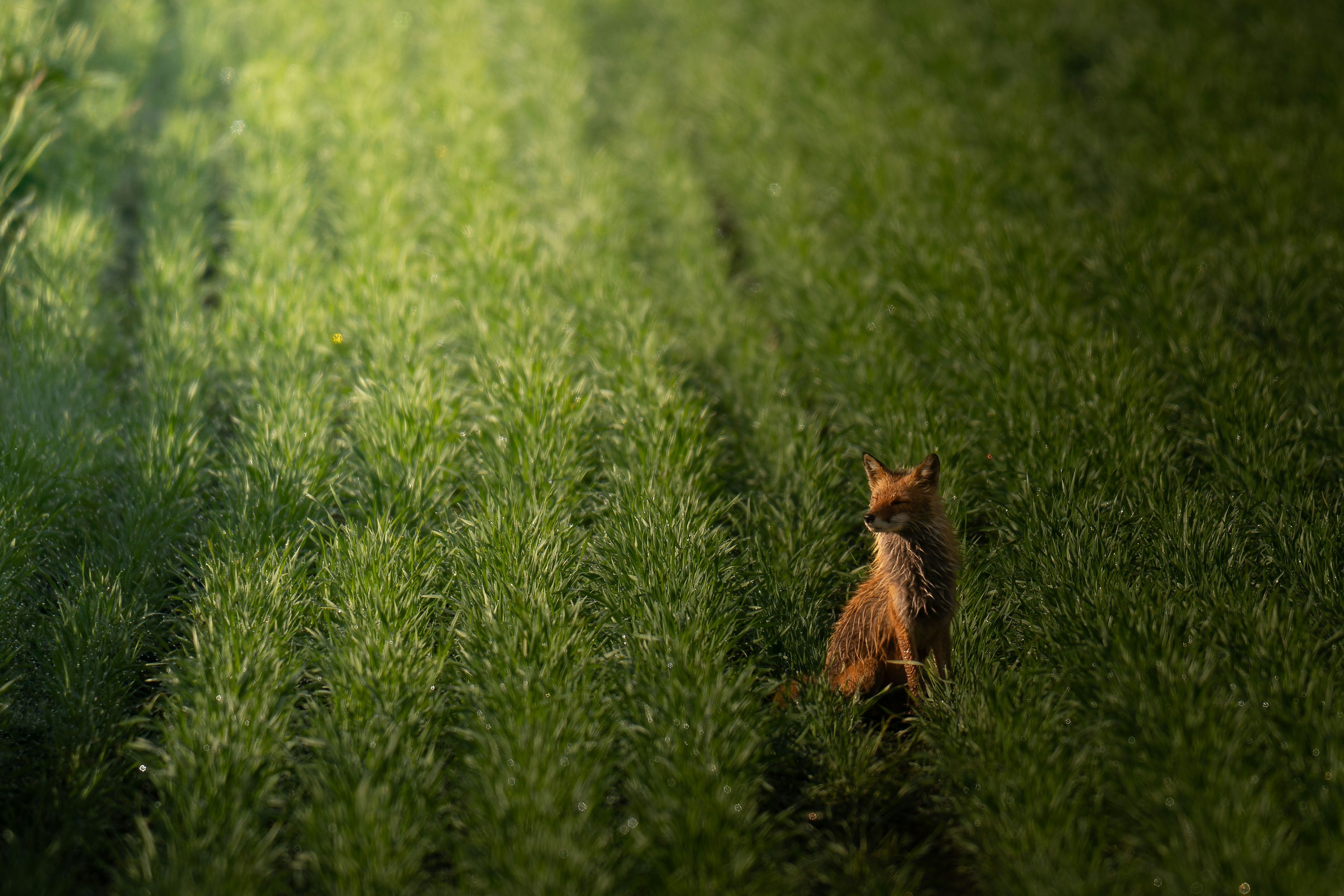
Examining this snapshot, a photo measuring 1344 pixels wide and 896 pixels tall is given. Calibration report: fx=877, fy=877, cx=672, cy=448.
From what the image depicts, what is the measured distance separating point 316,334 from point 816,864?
396 centimetres

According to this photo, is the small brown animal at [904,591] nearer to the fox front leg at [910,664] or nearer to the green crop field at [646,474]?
the fox front leg at [910,664]

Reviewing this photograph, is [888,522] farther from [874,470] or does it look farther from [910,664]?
[910,664]

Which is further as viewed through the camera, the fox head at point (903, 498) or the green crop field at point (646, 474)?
the fox head at point (903, 498)

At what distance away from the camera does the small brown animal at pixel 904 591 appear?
3.09 meters

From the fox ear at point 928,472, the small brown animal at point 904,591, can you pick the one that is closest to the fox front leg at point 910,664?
the small brown animal at point 904,591

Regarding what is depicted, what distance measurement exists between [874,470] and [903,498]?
155 mm

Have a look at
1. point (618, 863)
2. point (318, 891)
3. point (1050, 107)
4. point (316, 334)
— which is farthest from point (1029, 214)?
point (318, 891)

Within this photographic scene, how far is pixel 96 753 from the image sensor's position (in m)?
3.17

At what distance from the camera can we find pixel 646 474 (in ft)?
13.8

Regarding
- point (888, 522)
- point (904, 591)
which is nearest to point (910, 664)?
point (904, 591)

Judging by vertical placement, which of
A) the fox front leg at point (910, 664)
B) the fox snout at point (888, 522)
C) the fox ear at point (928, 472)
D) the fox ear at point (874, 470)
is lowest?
the fox front leg at point (910, 664)

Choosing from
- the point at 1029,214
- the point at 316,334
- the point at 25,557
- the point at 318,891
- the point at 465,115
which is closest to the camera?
the point at 318,891

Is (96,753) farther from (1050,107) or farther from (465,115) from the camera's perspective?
(1050,107)

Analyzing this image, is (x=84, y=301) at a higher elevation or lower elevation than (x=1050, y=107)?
lower
